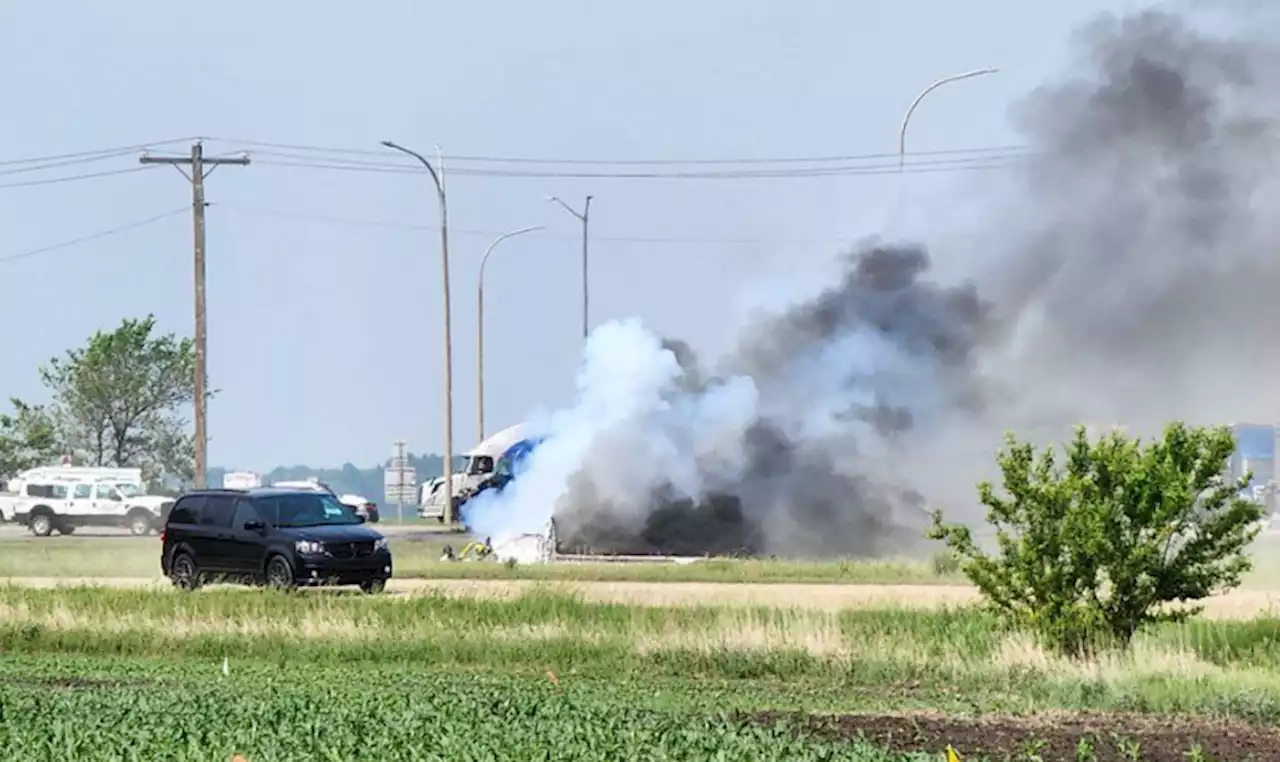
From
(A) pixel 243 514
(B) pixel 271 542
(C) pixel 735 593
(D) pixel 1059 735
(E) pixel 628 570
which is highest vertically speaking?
(A) pixel 243 514

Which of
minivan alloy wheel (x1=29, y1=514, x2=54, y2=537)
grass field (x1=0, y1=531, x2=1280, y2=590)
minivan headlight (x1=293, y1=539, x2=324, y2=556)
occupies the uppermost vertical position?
minivan alloy wheel (x1=29, y1=514, x2=54, y2=537)

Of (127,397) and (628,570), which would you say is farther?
(127,397)

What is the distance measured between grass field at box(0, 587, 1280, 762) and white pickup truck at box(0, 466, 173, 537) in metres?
41.0

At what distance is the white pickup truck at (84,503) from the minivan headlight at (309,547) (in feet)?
126

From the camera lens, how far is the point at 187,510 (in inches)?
1634

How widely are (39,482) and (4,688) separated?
57747 millimetres

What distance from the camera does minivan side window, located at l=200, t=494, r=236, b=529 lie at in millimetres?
40312

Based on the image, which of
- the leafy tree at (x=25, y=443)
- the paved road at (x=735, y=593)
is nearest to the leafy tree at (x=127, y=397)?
the leafy tree at (x=25, y=443)

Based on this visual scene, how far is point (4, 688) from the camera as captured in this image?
75.1ft

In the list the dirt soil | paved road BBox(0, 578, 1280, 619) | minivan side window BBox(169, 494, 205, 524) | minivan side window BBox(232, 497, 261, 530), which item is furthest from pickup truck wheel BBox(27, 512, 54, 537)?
the dirt soil

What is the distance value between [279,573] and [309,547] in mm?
780

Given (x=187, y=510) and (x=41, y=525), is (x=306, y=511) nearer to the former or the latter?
(x=187, y=510)

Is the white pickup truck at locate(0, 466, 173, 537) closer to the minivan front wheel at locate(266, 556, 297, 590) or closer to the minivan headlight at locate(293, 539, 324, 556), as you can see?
the minivan front wheel at locate(266, 556, 297, 590)

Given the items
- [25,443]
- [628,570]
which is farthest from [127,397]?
[628,570]
